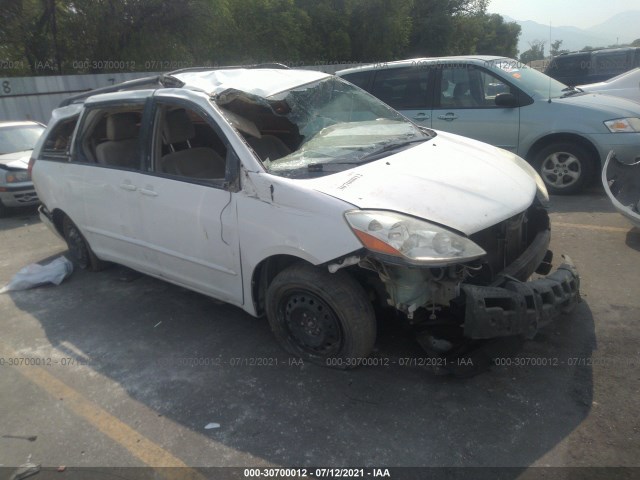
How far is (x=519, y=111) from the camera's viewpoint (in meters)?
6.38

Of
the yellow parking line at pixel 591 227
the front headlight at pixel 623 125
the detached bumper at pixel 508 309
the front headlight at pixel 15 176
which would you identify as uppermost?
the front headlight at pixel 623 125

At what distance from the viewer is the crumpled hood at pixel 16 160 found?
799 centimetres

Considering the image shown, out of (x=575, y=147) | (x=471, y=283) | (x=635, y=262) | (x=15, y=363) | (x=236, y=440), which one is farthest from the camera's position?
(x=575, y=147)

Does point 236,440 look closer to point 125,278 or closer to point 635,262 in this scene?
point 125,278

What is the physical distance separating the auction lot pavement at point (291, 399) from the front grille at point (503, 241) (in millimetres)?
600

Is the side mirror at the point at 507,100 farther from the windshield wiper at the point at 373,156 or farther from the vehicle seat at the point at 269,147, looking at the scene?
the vehicle seat at the point at 269,147

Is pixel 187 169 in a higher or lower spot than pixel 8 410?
higher

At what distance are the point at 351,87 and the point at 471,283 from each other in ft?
7.37

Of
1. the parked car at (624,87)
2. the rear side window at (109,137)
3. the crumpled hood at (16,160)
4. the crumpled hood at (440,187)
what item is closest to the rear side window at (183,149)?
the rear side window at (109,137)

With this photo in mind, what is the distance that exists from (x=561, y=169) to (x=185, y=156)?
4.68 m

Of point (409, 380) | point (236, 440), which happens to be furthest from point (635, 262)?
point (236, 440)

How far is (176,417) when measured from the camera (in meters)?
2.91

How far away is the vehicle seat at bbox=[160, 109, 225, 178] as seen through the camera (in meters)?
3.94

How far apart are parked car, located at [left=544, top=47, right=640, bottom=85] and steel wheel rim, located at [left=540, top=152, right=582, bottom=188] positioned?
763cm
